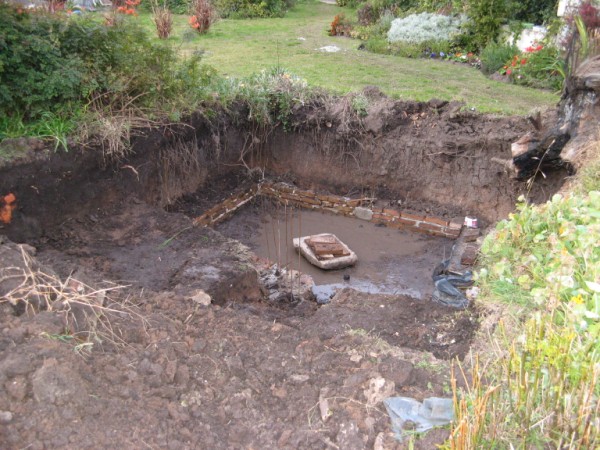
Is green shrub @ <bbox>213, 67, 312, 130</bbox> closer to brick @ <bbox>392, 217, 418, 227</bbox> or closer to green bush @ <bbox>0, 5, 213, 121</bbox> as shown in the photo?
green bush @ <bbox>0, 5, 213, 121</bbox>

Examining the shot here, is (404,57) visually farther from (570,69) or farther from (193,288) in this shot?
(193,288)

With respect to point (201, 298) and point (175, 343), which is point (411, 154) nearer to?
point (201, 298)

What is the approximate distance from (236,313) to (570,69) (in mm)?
5903

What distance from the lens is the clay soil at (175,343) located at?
2.79 m

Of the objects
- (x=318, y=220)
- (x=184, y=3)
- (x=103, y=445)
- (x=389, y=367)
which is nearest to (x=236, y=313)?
(x=389, y=367)

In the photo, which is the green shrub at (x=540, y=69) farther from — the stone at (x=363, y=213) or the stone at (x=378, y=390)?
the stone at (x=378, y=390)

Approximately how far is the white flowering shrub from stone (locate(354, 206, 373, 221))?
688 cm

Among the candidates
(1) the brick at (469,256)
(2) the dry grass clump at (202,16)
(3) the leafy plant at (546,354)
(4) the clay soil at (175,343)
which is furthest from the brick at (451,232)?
(2) the dry grass clump at (202,16)

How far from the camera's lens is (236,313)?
443 centimetres

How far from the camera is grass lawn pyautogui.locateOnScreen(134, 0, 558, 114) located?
9711 mm

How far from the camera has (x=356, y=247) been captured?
25.0 ft

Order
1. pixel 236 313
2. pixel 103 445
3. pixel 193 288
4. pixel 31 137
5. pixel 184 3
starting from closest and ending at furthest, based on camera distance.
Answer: pixel 103 445 < pixel 236 313 < pixel 193 288 < pixel 31 137 < pixel 184 3

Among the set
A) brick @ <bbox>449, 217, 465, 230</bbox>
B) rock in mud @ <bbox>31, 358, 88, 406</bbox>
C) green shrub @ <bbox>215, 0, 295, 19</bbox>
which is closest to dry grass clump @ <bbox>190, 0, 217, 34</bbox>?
green shrub @ <bbox>215, 0, 295, 19</bbox>

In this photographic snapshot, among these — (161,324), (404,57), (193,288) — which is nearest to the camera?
(161,324)
